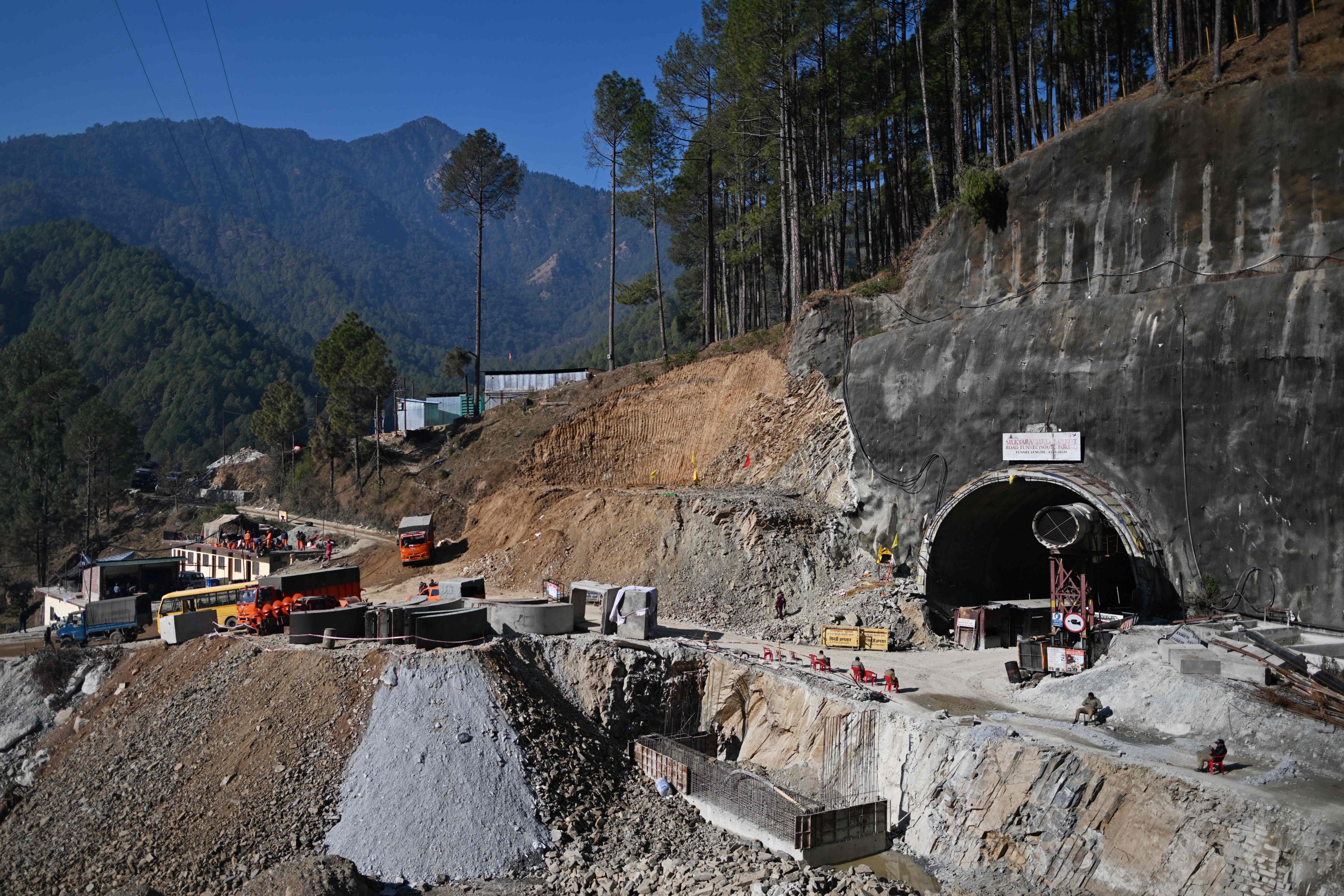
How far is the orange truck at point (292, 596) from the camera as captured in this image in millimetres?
25953

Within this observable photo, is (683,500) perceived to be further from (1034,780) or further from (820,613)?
(1034,780)

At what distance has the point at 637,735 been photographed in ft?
79.0

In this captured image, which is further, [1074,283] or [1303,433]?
[1074,283]

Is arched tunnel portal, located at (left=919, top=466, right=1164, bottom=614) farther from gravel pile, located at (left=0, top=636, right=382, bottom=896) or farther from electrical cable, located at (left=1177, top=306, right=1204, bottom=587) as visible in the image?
gravel pile, located at (left=0, top=636, right=382, bottom=896)

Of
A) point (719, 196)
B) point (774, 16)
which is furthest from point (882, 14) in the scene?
Answer: point (719, 196)

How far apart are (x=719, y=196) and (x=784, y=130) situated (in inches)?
600

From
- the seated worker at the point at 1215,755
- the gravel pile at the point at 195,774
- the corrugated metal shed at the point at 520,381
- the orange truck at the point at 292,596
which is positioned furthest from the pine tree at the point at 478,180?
the seated worker at the point at 1215,755

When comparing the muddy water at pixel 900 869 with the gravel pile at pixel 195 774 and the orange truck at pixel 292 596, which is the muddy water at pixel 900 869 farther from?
the orange truck at pixel 292 596

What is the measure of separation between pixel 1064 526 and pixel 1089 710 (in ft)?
22.3

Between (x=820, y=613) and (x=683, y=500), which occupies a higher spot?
(x=683, y=500)

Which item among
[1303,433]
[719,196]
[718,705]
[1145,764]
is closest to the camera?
[1145,764]

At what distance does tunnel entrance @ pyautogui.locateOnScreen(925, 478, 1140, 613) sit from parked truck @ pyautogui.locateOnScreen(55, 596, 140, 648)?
26.9 metres

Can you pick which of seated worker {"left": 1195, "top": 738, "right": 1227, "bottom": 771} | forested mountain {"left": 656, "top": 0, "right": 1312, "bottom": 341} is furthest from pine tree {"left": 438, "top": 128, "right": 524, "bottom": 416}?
seated worker {"left": 1195, "top": 738, "right": 1227, "bottom": 771}

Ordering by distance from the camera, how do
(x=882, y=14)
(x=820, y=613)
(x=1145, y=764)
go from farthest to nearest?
(x=882, y=14) → (x=820, y=613) → (x=1145, y=764)
